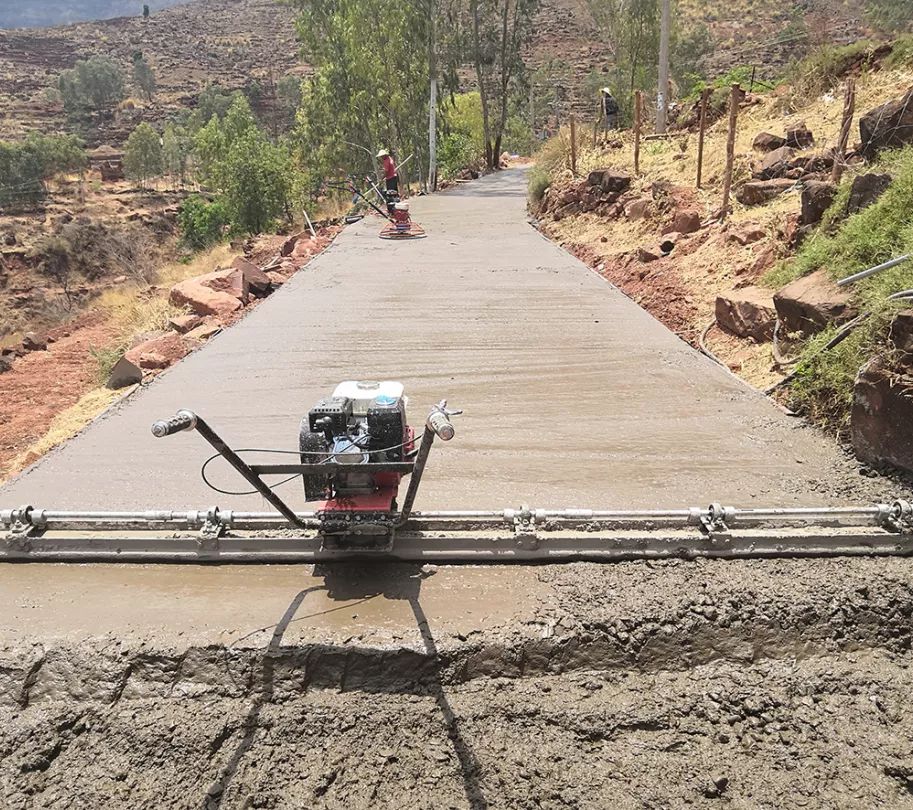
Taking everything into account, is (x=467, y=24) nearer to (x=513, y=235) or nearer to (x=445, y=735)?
(x=513, y=235)

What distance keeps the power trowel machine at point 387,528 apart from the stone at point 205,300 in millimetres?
5194

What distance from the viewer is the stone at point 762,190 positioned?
7.86m

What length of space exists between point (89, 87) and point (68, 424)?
256 feet

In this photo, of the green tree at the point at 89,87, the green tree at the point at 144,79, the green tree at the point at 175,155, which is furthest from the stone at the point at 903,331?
the green tree at the point at 144,79

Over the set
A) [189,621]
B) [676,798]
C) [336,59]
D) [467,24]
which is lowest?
[676,798]

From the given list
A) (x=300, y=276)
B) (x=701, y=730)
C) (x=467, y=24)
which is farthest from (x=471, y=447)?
(x=467, y=24)

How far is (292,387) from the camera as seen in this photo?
515 centimetres

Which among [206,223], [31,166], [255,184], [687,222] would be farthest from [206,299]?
[31,166]

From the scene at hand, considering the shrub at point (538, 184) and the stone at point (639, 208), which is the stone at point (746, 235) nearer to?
the stone at point (639, 208)

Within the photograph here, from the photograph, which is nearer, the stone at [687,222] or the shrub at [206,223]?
the stone at [687,222]

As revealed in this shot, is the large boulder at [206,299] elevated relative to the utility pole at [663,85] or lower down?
lower down

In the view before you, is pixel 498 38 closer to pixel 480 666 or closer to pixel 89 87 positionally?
pixel 480 666

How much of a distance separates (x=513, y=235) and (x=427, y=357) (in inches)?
256

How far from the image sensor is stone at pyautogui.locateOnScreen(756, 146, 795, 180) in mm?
8250
